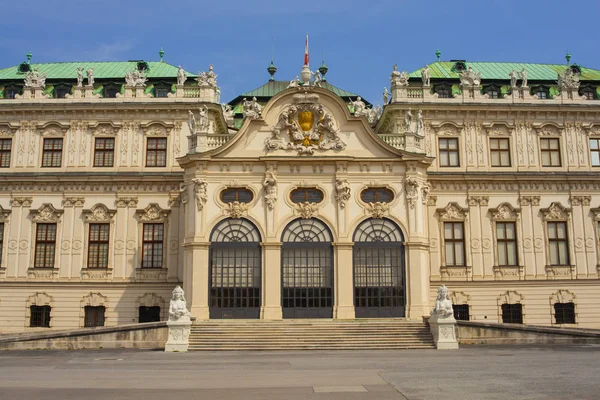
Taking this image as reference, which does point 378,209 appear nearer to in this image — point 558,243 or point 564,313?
point 558,243

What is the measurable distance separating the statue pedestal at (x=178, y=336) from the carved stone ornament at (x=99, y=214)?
494 inches

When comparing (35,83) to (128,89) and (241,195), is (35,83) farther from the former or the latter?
(241,195)

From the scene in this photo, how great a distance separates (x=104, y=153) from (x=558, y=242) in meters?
29.1

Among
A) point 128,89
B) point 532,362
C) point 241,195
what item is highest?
point 128,89

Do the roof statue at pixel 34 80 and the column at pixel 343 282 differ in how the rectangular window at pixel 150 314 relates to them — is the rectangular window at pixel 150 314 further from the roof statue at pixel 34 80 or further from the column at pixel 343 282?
the roof statue at pixel 34 80

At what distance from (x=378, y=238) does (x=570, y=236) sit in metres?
13.4

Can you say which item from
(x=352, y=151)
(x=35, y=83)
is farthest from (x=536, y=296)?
(x=35, y=83)

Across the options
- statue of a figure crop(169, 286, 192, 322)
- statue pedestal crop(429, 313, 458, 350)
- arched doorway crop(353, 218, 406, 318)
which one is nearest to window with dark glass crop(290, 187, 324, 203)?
arched doorway crop(353, 218, 406, 318)

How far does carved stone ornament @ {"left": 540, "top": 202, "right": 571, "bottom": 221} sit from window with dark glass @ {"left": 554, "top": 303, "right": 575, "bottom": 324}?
17.4 feet

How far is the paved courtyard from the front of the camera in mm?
15016

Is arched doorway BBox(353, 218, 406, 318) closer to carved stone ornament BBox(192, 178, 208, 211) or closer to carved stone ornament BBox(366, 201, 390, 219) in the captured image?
carved stone ornament BBox(366, 201, 390, 219)

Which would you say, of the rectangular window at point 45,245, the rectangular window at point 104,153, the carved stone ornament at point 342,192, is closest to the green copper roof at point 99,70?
the rectangular window at point 104,153

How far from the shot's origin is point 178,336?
30312 millimetres

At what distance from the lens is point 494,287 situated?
1583 inches
